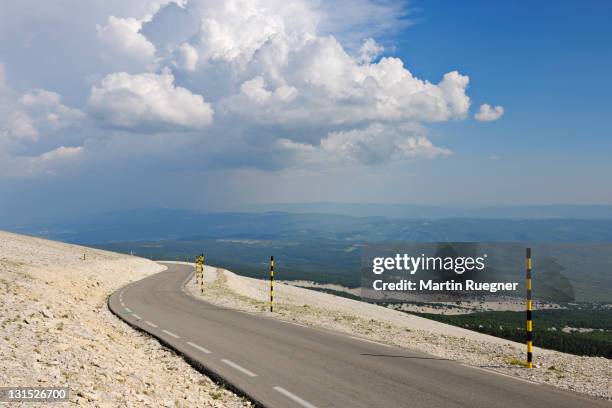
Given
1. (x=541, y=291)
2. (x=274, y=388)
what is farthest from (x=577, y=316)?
(x=274, y=388)

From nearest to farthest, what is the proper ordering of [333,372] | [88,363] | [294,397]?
[294,397] → [88,363] → [333,372]

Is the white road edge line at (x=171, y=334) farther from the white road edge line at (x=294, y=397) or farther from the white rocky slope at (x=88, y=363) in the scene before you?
the white road edge line at (x=294, y=397)

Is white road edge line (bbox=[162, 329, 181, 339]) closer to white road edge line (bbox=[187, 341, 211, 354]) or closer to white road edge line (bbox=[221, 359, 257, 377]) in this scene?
white road edge line (bbox=[187, 341, 211, 354])

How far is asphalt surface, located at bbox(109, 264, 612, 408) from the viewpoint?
8781 mm

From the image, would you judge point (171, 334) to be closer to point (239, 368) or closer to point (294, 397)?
point (239, 368)

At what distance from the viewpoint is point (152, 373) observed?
10.2m

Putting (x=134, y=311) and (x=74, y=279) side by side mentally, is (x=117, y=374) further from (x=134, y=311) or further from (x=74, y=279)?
(x=74, y=279)

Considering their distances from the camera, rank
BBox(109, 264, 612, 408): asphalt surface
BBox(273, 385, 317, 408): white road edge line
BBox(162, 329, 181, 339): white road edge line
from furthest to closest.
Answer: BBox(162, 329, 181, 339): white road edge line → BBox(109, 264, 612, 408): asphalt surface → BBox(273, 385, 317, 408): white road edge line

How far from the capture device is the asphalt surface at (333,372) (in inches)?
346

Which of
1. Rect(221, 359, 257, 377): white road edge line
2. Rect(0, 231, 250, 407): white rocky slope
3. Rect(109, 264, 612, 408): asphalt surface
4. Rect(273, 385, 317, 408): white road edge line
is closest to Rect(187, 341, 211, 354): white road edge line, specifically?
Rect(109, 264, 612, 408): asphalt surface

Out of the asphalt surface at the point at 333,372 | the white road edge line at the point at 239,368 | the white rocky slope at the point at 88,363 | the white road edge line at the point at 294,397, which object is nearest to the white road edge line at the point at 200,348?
the asphalt surface at the point at 333,372

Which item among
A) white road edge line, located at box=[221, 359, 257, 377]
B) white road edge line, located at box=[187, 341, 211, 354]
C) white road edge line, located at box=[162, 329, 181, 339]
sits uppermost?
white road edge line, located at box=[221, 359, 257, 377]

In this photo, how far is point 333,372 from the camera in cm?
A: 1084

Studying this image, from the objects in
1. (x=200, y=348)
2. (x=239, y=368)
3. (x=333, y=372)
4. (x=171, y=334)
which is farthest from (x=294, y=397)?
(x=171, y=334)
